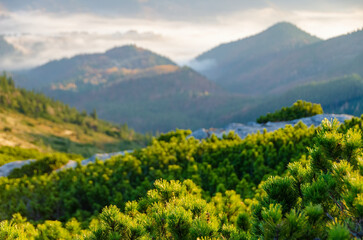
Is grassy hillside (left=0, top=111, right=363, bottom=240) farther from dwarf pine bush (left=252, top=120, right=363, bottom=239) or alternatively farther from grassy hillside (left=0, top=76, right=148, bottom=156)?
grassy hillside (left=0, top=76, right=148, bottom=156)

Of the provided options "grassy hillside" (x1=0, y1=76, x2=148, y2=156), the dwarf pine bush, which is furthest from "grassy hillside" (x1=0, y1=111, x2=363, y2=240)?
"grassy hillside" (x1=0, y1=76, x2=148, y2=156)

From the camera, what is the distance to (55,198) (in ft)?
52.9

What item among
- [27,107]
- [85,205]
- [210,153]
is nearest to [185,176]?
[210,153]

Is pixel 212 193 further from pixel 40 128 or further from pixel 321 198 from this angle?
pixel 40 128

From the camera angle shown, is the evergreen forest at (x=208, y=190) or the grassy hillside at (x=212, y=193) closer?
the grassy hillside at (x=212, y=193)

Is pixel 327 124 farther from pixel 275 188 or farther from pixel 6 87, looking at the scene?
pixel 6 87

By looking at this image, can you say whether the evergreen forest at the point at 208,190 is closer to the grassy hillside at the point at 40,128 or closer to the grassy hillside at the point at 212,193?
the grassy hillside at the point at 212,193

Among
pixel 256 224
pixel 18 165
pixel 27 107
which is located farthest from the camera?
pixel 27 107

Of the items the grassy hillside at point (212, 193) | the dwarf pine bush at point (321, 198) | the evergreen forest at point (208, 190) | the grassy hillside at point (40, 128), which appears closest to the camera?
the dwarf pine bush at point (321, 198)

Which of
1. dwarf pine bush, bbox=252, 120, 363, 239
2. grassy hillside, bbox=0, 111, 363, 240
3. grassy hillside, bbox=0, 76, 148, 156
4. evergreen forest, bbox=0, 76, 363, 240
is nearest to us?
dwarf pine bush, bbox=252, 120, 363, 239

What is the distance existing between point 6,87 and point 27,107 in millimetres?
19633

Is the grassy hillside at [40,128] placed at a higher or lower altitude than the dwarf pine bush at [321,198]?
lower

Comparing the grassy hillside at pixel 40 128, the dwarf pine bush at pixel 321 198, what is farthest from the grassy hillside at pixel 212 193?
the grassy hillside at pixel 40 128

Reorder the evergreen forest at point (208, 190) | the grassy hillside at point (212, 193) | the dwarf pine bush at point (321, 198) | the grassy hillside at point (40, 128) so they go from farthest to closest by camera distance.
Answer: the grassy hillside at point (40, 128) < the evergreen forest at point (208, 190) < the grassy hillside at point (212, 193) < the dwarf pine bush at point (321, 198)
